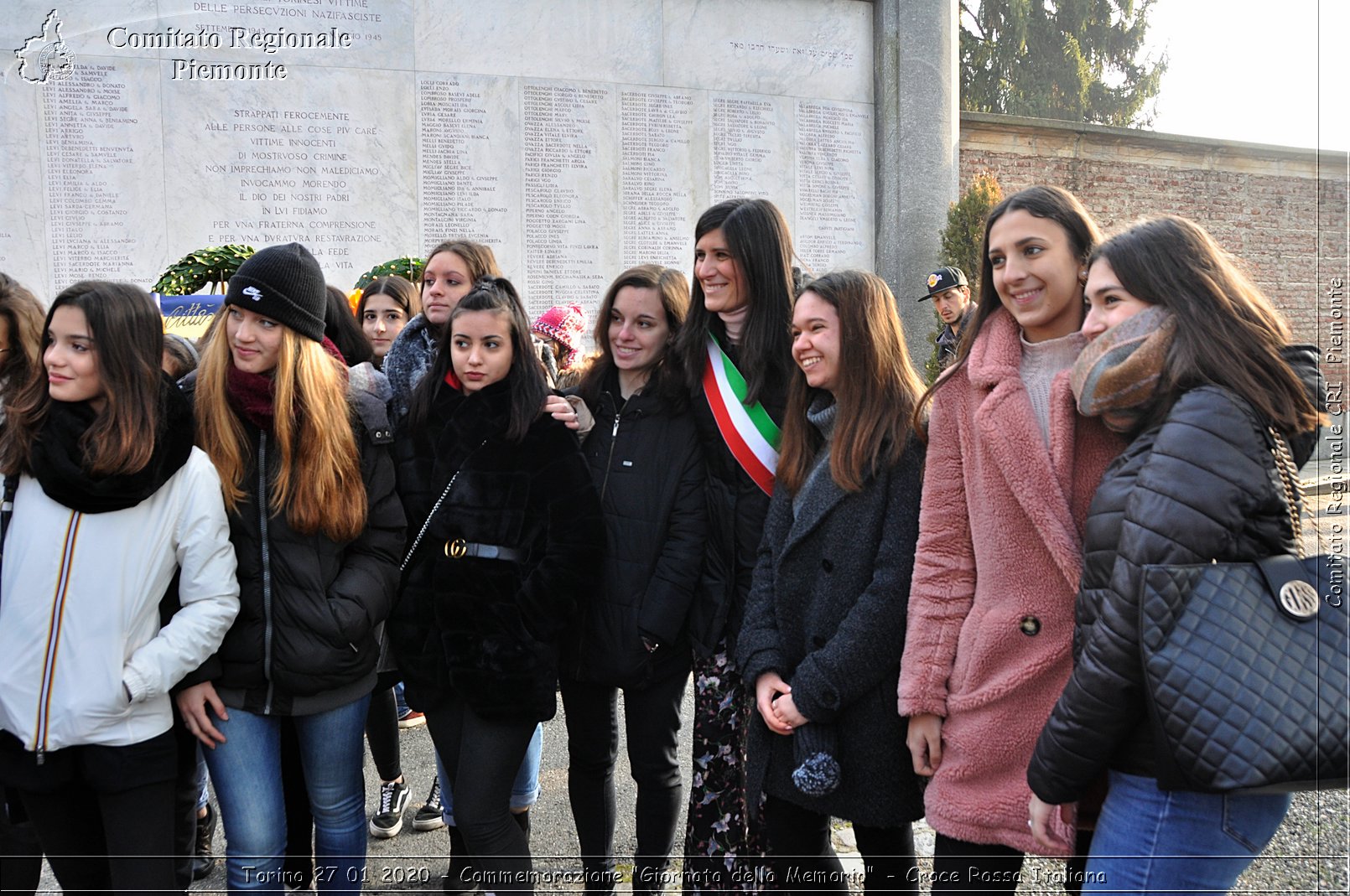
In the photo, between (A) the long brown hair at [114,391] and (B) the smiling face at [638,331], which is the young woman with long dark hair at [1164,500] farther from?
(A) the long brown hair at [114,391]

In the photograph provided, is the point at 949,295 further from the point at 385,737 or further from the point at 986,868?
the point at 986,868

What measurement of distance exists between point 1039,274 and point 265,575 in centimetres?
215

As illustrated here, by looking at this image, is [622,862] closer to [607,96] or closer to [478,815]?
[478,815]

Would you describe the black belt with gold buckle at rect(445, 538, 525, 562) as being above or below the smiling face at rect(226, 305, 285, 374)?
below

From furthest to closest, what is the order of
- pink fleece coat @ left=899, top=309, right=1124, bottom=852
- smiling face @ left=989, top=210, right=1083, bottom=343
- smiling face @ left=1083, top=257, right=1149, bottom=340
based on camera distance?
smiling face @ left=989, top=210, right=1083, bottom=343, pink fleece coat @ left=899, top=309, right=1124, bottom=852, smiling face @ left=1083, top=257, right=1149, bottom=340

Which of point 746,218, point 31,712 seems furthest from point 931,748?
point 31,712

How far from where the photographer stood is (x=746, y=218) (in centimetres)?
298

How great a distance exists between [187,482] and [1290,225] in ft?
53.2

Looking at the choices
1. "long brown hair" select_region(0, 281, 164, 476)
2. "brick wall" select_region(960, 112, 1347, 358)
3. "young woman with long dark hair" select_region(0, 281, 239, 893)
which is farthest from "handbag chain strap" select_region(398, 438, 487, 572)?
"brick wall" select_region(960, 112, 1347, 358)

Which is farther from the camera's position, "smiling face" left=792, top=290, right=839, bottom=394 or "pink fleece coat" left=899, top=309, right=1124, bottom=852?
"smiling face" left=792, top=290, right=839, bottom=394

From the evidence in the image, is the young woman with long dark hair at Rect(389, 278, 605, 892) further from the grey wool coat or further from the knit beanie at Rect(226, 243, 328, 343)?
the grey wool coat

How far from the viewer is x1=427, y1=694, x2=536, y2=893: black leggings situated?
2730 mm

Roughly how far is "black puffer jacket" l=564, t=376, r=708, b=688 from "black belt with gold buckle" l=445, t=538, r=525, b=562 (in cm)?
27

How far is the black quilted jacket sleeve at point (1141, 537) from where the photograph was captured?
5.59 ft
